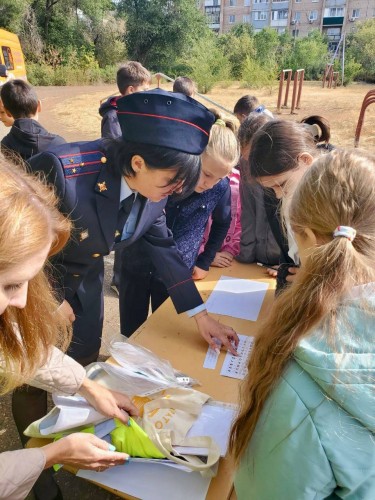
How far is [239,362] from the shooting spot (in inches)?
56.7

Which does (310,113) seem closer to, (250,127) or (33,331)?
(250,127)

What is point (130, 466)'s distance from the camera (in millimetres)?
1078

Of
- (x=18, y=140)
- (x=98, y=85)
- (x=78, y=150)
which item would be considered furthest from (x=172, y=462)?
(x=98, y=85)

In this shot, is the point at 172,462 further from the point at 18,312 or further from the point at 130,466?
the point at 18,312

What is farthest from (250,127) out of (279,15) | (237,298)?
(279,15)

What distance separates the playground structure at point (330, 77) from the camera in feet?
70.3

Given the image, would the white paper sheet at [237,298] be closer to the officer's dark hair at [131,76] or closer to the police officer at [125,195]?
the police officer at [125,195]

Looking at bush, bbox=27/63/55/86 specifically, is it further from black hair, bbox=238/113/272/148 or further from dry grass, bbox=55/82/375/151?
black hair, bbox=238/113/272/148

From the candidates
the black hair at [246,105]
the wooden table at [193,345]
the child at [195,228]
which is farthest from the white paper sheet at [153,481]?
the black hair at [246,105]

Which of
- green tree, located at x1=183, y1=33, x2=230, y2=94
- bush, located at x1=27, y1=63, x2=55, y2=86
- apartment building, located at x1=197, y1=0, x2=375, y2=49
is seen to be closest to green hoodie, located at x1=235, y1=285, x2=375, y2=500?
green tree, located at x1=183, y1=33, x2=230, y2=94

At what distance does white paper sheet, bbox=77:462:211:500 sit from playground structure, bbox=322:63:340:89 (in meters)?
23.0

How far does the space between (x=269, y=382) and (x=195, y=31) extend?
31.2 m

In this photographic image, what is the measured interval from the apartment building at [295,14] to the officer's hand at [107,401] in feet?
149

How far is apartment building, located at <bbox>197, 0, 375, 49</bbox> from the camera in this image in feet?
136
